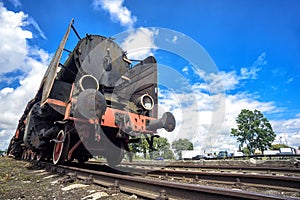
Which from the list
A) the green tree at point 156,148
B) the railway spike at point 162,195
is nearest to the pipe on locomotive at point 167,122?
the green tree at point 156,148

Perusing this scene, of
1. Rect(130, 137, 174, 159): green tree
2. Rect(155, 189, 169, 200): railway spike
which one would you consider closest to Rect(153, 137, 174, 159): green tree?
Rect(130, 137, 174, 159): green tree

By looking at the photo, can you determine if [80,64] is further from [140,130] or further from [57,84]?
[140,130]

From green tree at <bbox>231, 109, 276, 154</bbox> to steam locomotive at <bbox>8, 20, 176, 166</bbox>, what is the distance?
34.2m

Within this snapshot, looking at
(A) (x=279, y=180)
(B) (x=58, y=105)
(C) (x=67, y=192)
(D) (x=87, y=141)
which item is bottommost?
(C) (x=67, y=192)

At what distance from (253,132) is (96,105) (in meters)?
37.7

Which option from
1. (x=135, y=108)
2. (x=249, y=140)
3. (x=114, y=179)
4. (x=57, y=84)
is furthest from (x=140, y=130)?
(x=249, y=140)

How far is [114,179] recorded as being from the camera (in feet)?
9.70

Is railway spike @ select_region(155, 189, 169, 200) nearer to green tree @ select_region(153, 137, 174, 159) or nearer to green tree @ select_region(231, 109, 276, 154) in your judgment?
green tree @ select_region(153, 137, 174, 159)

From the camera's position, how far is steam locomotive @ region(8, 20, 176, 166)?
13.4 ft

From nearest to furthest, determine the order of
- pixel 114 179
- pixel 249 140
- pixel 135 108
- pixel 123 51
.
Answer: pixel 114 179
pixel 135 108
pixel 123 51
pixel 249 140

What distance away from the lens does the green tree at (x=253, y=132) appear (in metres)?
34.8

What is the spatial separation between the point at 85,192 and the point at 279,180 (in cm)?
280

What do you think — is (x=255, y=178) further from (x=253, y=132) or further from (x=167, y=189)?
(x=253, y=132)

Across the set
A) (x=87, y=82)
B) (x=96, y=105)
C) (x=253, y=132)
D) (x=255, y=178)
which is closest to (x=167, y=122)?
(x=96, y=105)
